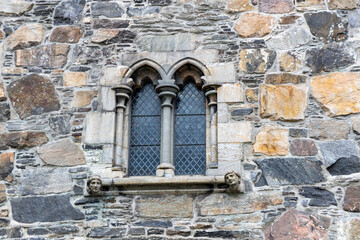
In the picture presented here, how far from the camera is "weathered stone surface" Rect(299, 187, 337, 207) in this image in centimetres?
708

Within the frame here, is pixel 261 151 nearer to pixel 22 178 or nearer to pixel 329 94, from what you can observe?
pixel 329 94

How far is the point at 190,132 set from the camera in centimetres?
780

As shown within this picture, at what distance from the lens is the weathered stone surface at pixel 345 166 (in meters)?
7.21

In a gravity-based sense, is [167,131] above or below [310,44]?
below

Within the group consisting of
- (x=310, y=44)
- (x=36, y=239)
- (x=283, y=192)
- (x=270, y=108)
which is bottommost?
(x=36, y=239)

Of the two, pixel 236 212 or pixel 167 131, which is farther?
pixel 167 131

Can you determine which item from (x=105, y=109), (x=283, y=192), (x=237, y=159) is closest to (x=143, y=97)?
(x=105, y=109)

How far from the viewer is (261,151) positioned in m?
7.38

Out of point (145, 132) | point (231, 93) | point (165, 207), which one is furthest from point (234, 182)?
point (145, 132)

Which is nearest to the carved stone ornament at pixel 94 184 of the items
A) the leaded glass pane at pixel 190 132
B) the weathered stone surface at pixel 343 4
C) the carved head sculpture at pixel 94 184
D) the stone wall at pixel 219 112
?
the carved head sculpture at pixel 94 184

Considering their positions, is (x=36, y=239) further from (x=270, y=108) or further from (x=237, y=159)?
(x=270, y=108)

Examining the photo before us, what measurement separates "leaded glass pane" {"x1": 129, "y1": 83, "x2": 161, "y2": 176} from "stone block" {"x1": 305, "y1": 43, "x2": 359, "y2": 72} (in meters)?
1.79

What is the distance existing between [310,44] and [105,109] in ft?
7.93

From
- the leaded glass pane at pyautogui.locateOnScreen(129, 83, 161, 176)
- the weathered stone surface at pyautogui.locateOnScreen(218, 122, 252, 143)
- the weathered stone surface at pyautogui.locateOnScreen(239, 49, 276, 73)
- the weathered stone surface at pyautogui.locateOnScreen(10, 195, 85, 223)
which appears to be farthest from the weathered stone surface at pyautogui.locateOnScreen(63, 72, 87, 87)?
the weathered stone surface at pyautogui.locateOnScreen(239, 49, 276, 73)
